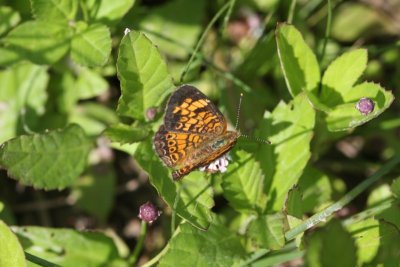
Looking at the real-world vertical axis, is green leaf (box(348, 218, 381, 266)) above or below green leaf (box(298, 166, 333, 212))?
above

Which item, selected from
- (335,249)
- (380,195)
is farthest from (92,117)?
(335,249)

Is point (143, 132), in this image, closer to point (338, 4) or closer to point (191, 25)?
point (191, 25)

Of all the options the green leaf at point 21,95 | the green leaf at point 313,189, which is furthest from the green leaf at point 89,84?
the green leaf at point 313,189

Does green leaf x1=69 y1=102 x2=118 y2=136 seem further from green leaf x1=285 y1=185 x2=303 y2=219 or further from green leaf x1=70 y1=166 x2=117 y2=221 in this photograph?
green leaf x1=285 y1=185 x2=303 y2=219

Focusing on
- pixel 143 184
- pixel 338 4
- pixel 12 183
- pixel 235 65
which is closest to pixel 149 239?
pixel 143 184

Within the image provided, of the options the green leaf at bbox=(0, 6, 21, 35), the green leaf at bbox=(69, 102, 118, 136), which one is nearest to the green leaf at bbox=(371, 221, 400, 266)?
the green leaf at bbox=(69, 102, 118, 136)

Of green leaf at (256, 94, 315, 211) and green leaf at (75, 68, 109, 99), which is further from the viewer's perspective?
green leaf at (75, 68, 109, 99)
